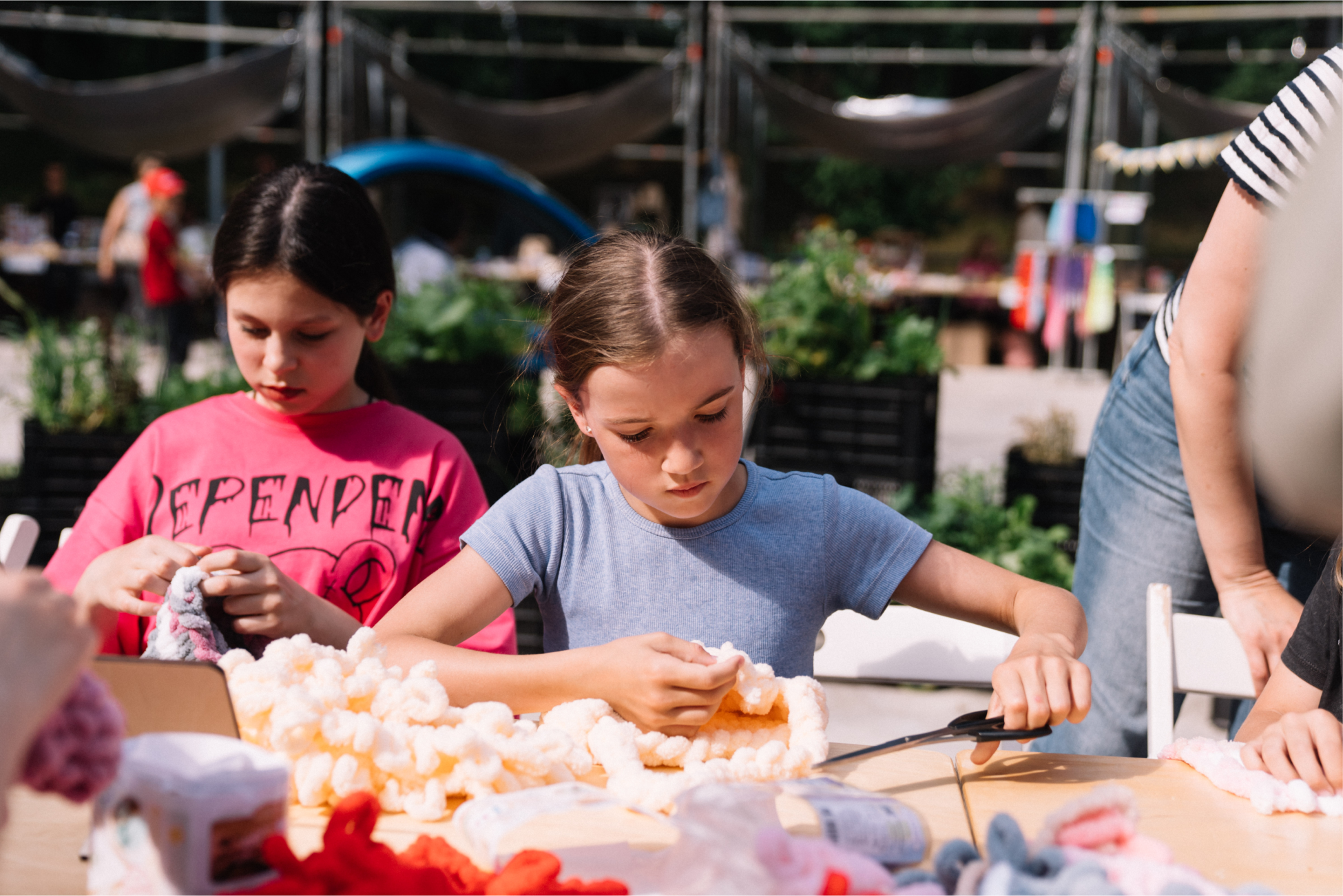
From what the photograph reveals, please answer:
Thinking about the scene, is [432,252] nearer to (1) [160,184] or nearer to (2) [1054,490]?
(2) [1054,490]

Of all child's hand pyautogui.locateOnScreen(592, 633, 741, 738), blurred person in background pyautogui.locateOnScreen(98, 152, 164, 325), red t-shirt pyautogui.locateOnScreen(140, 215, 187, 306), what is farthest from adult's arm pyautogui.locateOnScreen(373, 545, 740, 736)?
blurred person in background pyautogui.locateOnScreen(98, 152, 164, 325)

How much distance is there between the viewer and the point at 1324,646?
4.84 ft

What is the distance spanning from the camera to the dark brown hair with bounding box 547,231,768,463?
1556 millimetres

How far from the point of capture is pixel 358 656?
1202mm

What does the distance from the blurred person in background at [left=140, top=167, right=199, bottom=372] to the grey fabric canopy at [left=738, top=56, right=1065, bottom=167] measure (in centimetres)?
453

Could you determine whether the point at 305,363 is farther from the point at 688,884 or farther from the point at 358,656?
the point at 688,884

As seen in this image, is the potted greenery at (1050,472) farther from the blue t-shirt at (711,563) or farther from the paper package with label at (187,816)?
the paper package with label at (187,816)

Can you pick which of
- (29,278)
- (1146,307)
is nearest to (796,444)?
(1146,307)

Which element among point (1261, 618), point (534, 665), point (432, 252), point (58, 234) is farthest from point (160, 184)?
point (1261, 618)

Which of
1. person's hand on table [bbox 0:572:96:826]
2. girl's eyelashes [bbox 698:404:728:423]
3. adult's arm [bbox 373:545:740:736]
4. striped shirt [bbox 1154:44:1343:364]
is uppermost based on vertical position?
striped shirt [bbox 1154:44:1343:364]

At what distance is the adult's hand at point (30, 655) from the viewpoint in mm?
611

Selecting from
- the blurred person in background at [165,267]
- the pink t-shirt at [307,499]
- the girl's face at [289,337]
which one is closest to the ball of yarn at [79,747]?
the pink t-shirt at [307,499]

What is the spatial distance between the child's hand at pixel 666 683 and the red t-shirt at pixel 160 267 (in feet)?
25.9

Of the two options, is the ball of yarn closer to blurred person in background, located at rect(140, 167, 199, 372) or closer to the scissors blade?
the scissors blade
